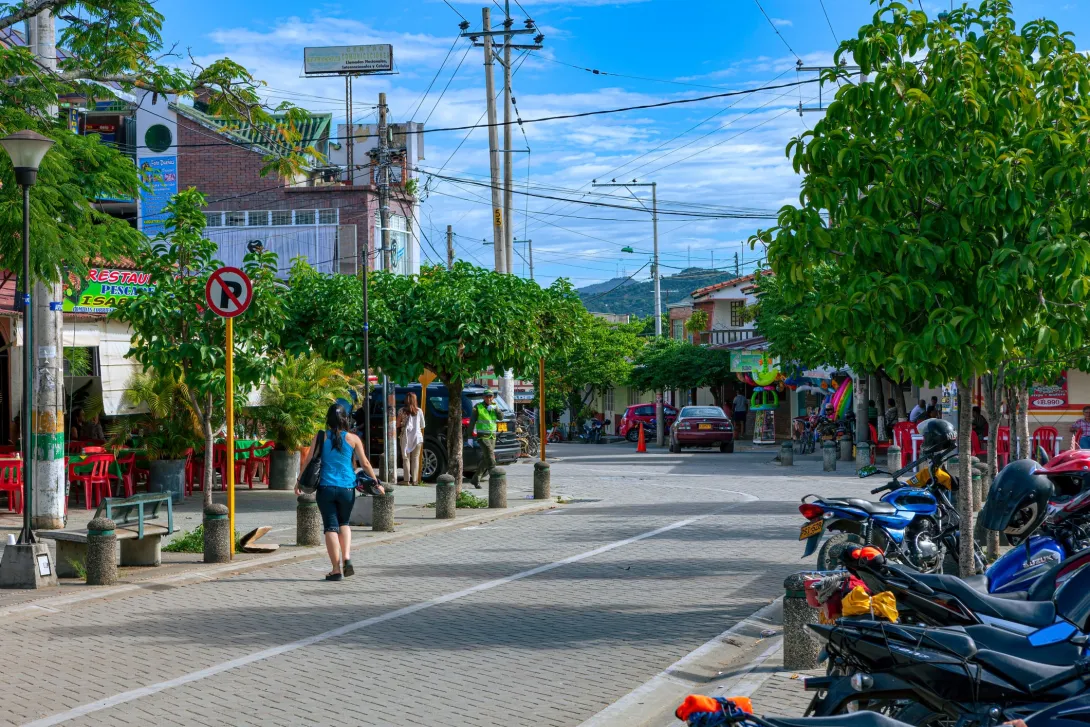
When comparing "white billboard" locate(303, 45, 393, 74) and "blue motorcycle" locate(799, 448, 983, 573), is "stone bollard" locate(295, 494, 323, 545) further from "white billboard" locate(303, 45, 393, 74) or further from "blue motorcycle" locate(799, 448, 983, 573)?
"white billboard" locate(303, 45, 393, 74)

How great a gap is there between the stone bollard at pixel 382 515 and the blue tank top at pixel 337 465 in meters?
4.00

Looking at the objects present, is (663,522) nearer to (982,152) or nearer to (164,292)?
(164,292)

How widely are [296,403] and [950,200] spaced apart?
15.2 m

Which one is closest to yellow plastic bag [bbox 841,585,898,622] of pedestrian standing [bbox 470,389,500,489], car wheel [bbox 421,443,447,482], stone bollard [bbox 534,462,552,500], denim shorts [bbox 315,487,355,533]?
denim shorts [bbox 315,487,355,533]

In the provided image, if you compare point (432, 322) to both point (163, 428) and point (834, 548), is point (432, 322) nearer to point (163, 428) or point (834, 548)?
point (163, 428)

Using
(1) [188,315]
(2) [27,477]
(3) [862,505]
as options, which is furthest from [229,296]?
(3) [862,505]

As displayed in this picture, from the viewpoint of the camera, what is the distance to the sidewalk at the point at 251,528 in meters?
10.7

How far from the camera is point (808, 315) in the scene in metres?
8.88

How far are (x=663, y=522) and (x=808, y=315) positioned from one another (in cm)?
863

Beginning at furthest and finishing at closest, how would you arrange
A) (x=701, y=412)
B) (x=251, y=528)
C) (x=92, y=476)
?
(x=701, y=412), (x=92, y=476), (x=251, y=528)

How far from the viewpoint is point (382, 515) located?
1573 cm

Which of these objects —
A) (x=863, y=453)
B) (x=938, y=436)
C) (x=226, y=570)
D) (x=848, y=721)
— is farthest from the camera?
(x=863, y=453)

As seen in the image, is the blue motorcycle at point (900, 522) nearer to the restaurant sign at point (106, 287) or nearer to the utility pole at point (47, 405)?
the utility pole at point (47, 405)

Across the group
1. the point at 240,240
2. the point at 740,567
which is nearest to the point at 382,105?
Result: the point at 240,240
